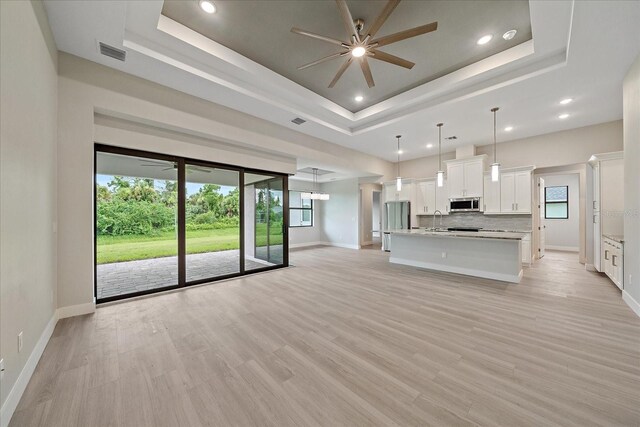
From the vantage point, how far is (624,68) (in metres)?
3.16

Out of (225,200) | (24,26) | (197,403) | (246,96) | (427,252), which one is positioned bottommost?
(197,403)

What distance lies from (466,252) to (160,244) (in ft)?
19.6

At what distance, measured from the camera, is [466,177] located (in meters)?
6.61

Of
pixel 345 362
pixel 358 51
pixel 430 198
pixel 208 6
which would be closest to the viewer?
pixel 345 362

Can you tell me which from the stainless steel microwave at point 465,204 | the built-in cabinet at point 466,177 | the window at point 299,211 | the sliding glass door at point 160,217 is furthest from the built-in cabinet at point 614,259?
the window at point 299,211

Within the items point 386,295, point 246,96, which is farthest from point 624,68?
point 246,96

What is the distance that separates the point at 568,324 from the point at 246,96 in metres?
5.25

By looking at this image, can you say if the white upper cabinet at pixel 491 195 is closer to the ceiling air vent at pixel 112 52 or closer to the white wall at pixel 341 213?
→ the white wall at pixel 341 213

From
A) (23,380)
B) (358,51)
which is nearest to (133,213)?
(23,380)

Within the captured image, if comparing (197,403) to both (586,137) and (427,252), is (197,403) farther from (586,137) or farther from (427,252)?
(586,137)

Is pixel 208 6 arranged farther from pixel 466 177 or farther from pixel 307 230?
pixel 307 230

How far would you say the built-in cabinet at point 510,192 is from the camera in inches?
228

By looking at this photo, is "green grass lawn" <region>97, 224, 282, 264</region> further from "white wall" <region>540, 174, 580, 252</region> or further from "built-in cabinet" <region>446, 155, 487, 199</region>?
"white wall" <region>540, 174, 580, 252</region>

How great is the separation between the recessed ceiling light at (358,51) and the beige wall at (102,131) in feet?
8.31
